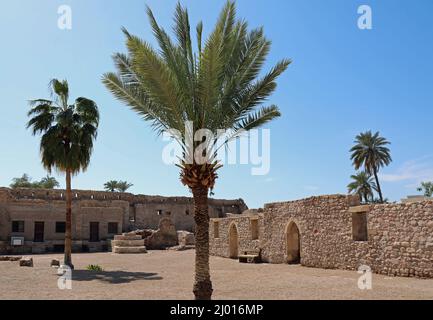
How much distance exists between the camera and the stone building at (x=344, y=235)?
12.8 m

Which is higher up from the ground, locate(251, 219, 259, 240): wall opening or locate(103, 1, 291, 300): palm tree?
locate(103, 1, 291, 300): palm tree

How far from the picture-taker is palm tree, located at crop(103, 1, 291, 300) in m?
8.18

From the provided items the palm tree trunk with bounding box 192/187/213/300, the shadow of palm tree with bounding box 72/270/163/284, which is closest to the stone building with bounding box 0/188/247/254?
the shadow of palm tree with bounding box 72/270/163/284

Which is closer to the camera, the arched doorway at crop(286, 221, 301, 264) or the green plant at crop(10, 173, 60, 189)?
the arched doorway at crop(286, 221, 301, 264)

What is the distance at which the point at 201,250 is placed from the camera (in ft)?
27.4

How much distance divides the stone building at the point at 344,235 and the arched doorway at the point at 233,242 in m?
1.28

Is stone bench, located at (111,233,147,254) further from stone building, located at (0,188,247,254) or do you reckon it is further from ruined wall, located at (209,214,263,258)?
ruined wall, located at (209,214,263,258)

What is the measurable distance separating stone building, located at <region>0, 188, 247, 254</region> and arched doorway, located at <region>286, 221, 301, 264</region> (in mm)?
19217

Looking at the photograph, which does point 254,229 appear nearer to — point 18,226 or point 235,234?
point 235,234

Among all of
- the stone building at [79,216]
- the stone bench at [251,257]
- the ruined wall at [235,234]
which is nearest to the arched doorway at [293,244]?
the ruined wall at [235,234]

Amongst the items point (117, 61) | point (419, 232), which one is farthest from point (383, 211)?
point (117, 61)

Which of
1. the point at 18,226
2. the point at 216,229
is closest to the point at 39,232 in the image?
the point at 18,226

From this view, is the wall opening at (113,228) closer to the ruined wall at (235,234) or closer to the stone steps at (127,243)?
the stone steps at (127,243)
